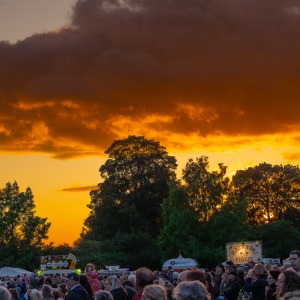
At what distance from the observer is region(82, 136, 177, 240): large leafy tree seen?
82.6 meters

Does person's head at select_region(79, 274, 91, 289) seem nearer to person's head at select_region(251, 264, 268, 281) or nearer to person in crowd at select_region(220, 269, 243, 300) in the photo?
person's head at select_region(251, 264, 268, 281)

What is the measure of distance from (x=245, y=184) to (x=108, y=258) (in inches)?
1096

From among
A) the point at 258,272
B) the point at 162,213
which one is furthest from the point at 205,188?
the point at 258,272

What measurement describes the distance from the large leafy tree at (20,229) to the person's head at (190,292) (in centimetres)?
7376

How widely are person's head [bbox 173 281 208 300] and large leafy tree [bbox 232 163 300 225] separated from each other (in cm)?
8970

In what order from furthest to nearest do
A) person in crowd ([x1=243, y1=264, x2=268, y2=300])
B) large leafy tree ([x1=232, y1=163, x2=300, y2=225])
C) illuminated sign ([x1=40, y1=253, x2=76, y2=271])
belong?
large leafy tree ([x1=232, y1=163, x2=300, y2=225]) < illuminated sign ([x1=40, y1=253, x2=76, y2=271]) < person in crowd ([x1=243, y1=264, x2=268, y2=300])

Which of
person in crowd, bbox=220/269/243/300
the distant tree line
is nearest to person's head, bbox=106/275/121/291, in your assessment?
person in crowd, bbox=220/269/243/300

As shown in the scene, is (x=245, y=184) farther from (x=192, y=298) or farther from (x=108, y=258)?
(x=192, y=298)

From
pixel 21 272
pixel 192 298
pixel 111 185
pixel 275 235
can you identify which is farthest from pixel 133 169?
pixel 192 298

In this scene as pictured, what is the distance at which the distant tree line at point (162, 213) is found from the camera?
71.0 m

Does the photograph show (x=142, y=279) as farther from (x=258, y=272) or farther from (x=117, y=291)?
(x=258, y=272)

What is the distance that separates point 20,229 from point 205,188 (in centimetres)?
2209

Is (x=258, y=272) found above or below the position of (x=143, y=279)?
above

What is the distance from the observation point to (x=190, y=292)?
289 inches
